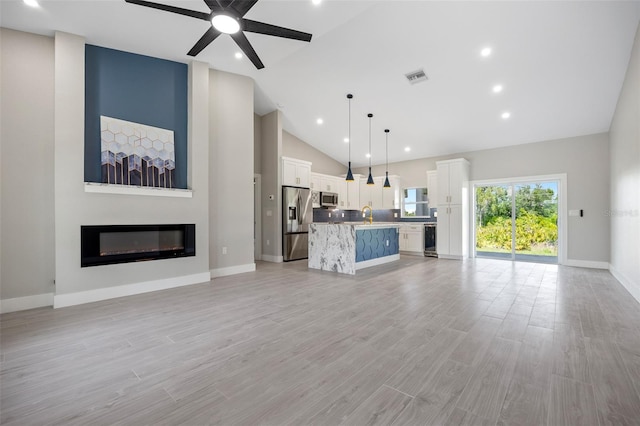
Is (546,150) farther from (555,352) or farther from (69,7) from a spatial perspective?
(69,7)

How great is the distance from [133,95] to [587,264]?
9.17m

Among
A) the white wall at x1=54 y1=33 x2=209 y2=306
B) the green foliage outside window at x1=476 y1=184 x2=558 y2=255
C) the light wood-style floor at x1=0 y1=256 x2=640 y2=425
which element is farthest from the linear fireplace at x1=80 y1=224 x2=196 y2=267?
the green foliage outside window at x1=476 y1=184 x2=558 y2=255

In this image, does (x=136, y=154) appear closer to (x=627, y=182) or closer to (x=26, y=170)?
(x=26, y=170)

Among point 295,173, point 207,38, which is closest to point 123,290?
point 207,38

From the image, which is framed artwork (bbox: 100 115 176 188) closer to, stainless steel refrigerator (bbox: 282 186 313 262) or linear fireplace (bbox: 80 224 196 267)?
linear fireplace (bbox: 80 224 196 267)

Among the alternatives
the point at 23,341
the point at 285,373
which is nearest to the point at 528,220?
the point at 285,373

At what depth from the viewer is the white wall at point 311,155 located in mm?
7738

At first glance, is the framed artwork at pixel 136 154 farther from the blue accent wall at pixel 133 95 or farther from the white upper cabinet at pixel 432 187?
the white upper cabinet at pixel 432 187

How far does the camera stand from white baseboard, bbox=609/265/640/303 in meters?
3.64

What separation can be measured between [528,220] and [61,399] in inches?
332

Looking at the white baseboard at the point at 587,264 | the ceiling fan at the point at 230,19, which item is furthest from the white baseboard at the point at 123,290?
the white baseboard at the point at 587,264

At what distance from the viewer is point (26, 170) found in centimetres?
346

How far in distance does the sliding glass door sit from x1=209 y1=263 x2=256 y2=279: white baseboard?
5906mm

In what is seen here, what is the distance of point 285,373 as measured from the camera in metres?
1.95
